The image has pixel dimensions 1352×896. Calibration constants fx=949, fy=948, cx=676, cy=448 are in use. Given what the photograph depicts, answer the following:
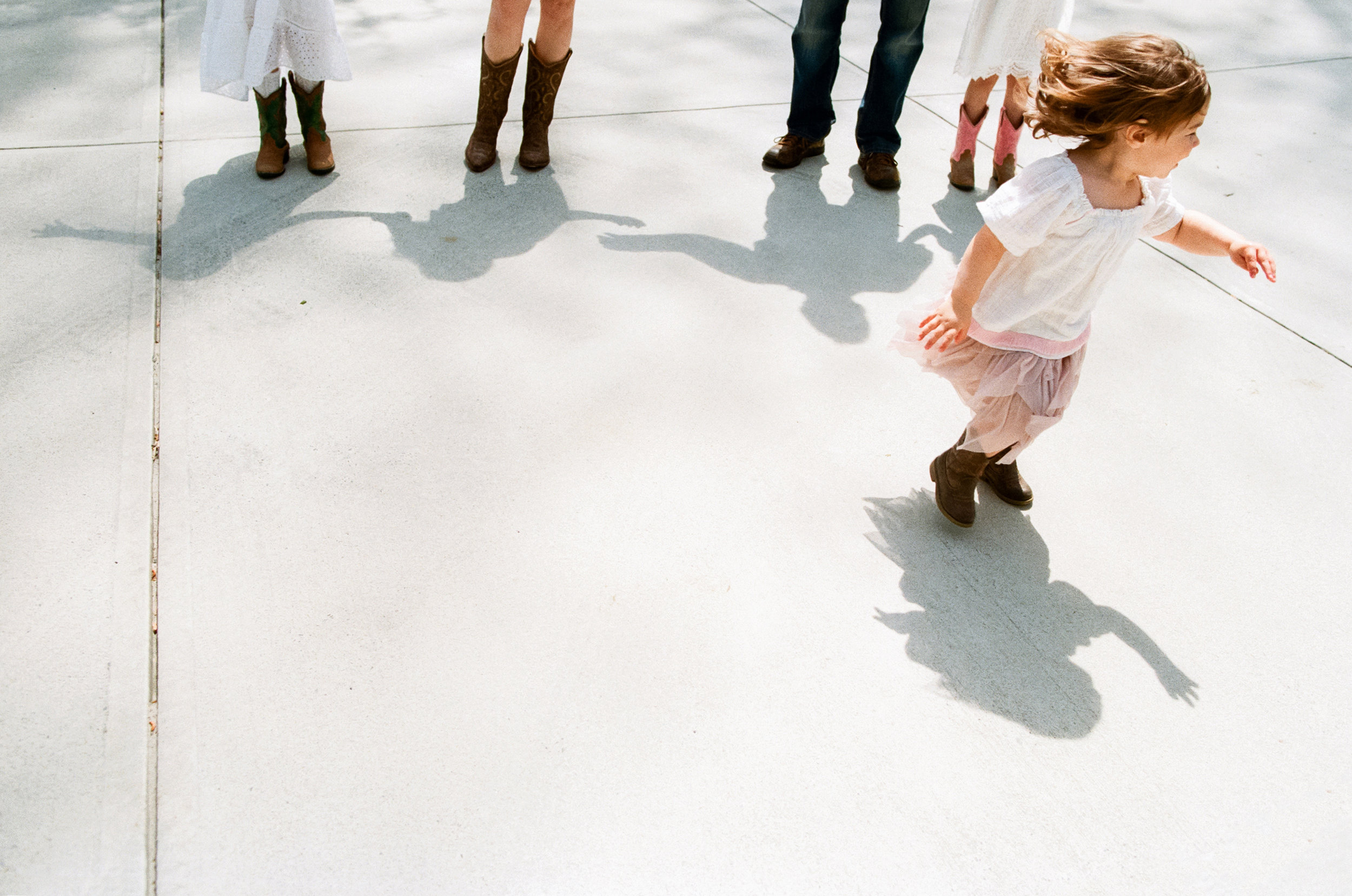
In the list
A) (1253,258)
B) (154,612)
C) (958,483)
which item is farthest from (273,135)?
(1253,258)

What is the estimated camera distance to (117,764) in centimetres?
170

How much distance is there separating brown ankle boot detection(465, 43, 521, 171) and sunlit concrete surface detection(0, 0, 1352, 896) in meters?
0.12

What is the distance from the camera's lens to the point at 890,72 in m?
3.62

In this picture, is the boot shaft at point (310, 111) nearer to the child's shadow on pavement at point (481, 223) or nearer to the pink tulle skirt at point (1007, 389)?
the child's shadow on pavement at point (481, 223)

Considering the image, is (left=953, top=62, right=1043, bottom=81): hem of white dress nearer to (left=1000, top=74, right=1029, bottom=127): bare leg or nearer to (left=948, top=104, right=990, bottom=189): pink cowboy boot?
(left=1000, top=74, right=1029, bottom=127): bare leg

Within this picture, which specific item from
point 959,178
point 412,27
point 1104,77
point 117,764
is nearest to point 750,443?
point 1104,77

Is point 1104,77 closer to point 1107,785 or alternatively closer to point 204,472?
point 1107,785

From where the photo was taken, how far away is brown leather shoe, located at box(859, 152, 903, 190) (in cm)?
373

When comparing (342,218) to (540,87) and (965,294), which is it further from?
(965,294)

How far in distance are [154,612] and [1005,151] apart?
3372mm

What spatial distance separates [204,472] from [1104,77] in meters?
2.15

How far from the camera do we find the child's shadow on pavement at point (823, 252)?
3102mm

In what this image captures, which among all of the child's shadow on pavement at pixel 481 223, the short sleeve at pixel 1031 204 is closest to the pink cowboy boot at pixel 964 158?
the child's shadow on pavement at pixel 481 223

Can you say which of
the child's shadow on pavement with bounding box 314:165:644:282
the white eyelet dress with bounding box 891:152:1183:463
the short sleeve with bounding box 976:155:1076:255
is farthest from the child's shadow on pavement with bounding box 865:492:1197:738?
the child's shadow on pavement with bounding box 314:165:644:282
